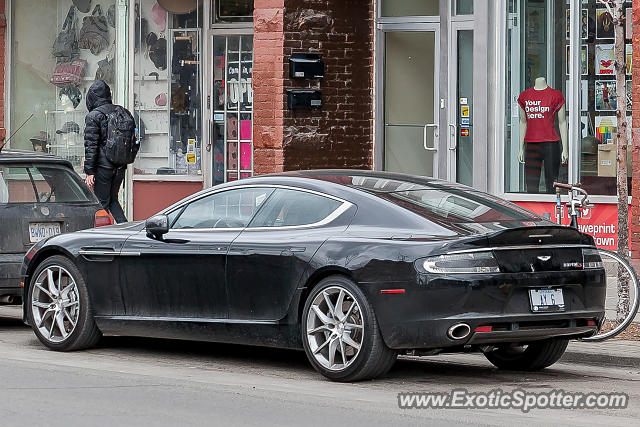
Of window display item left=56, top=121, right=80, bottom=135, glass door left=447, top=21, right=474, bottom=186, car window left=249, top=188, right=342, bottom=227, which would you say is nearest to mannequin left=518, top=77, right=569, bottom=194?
glass door left=447, top=21, right=474, bottom=186

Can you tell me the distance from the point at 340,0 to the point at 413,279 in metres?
9.48

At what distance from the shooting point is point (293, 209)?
9719 millimetres

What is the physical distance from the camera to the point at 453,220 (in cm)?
908

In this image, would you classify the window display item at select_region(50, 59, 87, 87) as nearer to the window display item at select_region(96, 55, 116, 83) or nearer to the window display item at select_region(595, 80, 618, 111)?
the window display item at select_region(96, 55, 116, 83)

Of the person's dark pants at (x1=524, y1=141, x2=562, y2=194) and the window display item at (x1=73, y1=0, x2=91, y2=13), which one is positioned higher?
the window display item at (x1=73, y1=0, x2=91, y2=13)

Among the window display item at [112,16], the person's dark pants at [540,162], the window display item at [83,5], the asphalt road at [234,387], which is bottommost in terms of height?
the asphalt road at [234,387]

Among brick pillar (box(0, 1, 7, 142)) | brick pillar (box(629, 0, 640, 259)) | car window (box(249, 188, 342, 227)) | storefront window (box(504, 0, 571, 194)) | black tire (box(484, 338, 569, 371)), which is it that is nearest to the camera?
car window (box(249, 188, 342, 227))

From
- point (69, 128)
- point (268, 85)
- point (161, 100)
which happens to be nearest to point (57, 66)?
point (69, 128)

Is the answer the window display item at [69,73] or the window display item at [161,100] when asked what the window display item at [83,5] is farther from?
the window display item at [161,100]

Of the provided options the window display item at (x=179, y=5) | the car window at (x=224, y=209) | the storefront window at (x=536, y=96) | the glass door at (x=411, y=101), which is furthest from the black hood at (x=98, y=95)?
the car window at (x=224, y=209)

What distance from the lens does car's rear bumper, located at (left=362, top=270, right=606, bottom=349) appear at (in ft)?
28.4

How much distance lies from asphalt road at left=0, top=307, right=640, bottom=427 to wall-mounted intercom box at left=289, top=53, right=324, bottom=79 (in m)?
6.30

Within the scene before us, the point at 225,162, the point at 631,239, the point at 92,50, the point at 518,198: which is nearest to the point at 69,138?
the point at 92,50

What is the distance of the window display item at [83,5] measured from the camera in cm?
2089
